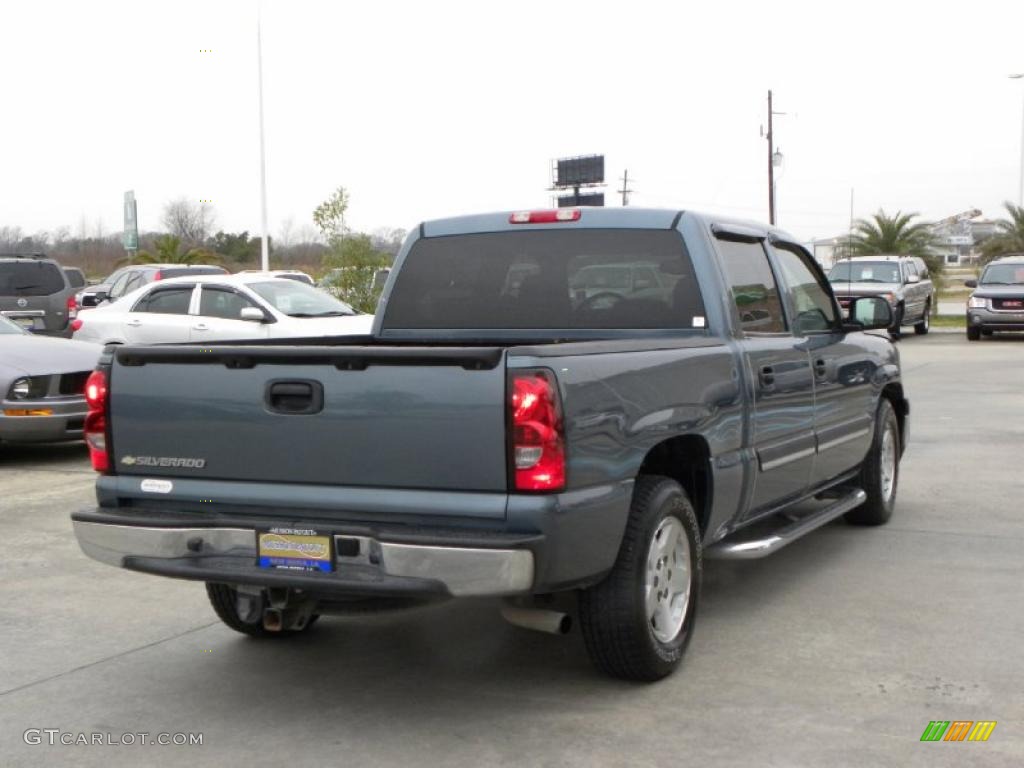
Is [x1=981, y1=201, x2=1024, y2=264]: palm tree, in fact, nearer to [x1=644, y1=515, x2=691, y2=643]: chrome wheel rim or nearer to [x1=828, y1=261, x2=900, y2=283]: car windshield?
[x1=828, y1=261, x2=900, y2=283]: car windshield

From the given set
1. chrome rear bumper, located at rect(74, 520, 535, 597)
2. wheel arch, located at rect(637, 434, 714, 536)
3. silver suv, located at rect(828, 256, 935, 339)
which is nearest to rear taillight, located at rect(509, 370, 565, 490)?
chrome rear bumper, located at rect(74, 520, 535, 597)

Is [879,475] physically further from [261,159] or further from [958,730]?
[261,159]

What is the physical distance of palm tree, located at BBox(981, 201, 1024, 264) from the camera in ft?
143

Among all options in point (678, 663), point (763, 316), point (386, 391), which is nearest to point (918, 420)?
point (763, 316)

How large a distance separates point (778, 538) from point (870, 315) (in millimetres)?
2301

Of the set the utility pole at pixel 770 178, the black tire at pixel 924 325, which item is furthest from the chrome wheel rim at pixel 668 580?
the utility pole at pixel 770 178

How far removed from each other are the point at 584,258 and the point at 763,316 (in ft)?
3.12

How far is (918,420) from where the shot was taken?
1380cm

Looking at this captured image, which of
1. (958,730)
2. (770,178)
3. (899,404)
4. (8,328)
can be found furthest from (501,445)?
(770,178)

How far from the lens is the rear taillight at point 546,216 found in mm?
6289

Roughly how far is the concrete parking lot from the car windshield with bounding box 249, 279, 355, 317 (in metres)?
8.23

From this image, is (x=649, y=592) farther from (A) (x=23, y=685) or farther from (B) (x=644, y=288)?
(A) (x=23, y=685)

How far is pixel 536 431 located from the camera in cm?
432

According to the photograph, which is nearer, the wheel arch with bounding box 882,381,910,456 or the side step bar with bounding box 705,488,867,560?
the side step bar with bounding box 705,488,867,560
